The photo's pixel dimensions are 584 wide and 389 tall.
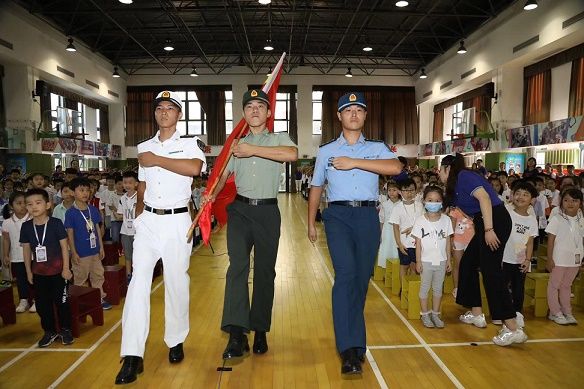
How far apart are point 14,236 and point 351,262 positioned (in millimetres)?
4394

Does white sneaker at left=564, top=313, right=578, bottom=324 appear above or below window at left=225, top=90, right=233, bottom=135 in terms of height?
below

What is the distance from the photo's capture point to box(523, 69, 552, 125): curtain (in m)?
17.0

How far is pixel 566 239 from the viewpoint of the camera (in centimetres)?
465

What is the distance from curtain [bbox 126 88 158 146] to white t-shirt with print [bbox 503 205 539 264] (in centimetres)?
2592

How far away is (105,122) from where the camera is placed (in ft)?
88.5

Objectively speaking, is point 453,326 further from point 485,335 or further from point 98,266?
point 98,266

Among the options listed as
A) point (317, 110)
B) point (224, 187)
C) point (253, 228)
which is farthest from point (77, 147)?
point (253, 228)

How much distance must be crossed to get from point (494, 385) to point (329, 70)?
25.4 m

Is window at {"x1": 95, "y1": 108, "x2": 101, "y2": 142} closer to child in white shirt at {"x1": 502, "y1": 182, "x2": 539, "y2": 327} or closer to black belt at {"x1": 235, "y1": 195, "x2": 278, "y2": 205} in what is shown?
black belt at {"x1": 235, "y1": 195, "x2": 278, "y2": 205}

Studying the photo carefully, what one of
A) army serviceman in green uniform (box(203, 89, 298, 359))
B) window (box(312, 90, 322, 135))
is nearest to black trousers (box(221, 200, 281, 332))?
army serviceman in green uniform (box(203, 89, 298, 359))

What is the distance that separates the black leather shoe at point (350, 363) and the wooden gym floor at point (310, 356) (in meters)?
0.07

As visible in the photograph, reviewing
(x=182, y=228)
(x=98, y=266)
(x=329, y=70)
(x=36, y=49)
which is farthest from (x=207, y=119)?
(x=182, y=228)

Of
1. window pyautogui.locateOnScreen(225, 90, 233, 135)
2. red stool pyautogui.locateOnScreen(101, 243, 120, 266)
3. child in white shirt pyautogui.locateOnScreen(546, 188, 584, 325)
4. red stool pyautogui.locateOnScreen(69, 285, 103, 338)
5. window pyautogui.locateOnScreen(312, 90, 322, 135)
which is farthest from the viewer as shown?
window pyautogui.locateOnScreen(312, 90, 322, 135)

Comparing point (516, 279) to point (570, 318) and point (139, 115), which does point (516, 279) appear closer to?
point (570, 318)
